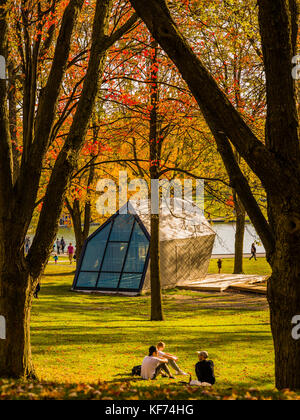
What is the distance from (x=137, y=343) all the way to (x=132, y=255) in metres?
10.9

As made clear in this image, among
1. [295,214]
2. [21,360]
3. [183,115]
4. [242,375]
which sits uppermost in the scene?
[183,115]

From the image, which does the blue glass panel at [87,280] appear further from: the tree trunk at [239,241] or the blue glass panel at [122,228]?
the tree trunk at [239,241]

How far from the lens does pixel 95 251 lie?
80.8 feet

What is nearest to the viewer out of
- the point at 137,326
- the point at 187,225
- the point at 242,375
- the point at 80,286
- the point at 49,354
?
the point at 242,375

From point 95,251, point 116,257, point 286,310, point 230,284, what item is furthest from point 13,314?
point 230,284

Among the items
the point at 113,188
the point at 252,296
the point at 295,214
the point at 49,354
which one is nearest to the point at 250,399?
the point at 295,214

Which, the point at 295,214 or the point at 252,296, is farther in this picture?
the point at 252,296

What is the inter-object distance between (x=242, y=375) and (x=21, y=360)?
14.8ft

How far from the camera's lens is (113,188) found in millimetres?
30656

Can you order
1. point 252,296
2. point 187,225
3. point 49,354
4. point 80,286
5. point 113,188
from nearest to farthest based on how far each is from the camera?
point 49,354 → point 252,296 → point 80,286 → point 187,225 → point 113,188

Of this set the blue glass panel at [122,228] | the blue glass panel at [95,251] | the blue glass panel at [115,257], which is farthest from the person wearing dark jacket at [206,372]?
the blue glass panel at [95,251]

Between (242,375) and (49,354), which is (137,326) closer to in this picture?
(49,354)

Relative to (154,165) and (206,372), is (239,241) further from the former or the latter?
(206,372)

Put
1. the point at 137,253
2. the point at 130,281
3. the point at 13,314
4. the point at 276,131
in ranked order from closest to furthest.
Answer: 1. the point at 276,131
2. the point at 13,314
3. the point at 130,281
4. the point at 137,253
